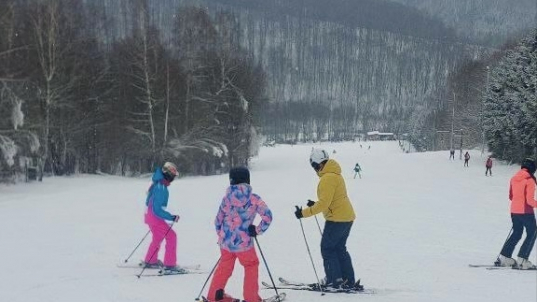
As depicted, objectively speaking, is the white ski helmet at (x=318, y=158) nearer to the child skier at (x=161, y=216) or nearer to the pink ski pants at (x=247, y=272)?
the pink ski pants at (x=247, y=272)

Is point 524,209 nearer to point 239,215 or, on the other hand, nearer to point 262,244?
point 262,244

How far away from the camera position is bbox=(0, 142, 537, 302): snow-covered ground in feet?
21.3

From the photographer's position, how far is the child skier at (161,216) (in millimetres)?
7121

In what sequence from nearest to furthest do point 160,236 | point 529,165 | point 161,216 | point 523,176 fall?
point 161,216 → point 160,236 → point 529,165 → point 523,176

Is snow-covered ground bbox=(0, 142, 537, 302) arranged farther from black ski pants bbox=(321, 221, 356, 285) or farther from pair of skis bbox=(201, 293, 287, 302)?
black ski pants bbox=(321, 221, 356, 285)

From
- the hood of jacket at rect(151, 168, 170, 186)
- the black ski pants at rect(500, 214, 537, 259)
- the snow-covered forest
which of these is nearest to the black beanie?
the hood of jacket at rect(151, 168, 170, 186)

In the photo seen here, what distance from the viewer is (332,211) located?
6137 millimetres

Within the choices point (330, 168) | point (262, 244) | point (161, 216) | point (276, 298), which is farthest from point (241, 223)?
point (262, 244)

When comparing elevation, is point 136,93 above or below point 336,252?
above

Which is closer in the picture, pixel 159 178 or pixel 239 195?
pixel 239 195

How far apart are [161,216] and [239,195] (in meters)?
2.16

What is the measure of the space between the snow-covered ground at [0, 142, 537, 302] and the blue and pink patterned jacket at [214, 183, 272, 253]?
108cm

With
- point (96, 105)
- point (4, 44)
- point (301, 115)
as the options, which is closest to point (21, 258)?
point (4, 44)

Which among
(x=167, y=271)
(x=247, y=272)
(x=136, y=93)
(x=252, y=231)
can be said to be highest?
(x=136, y=93)
